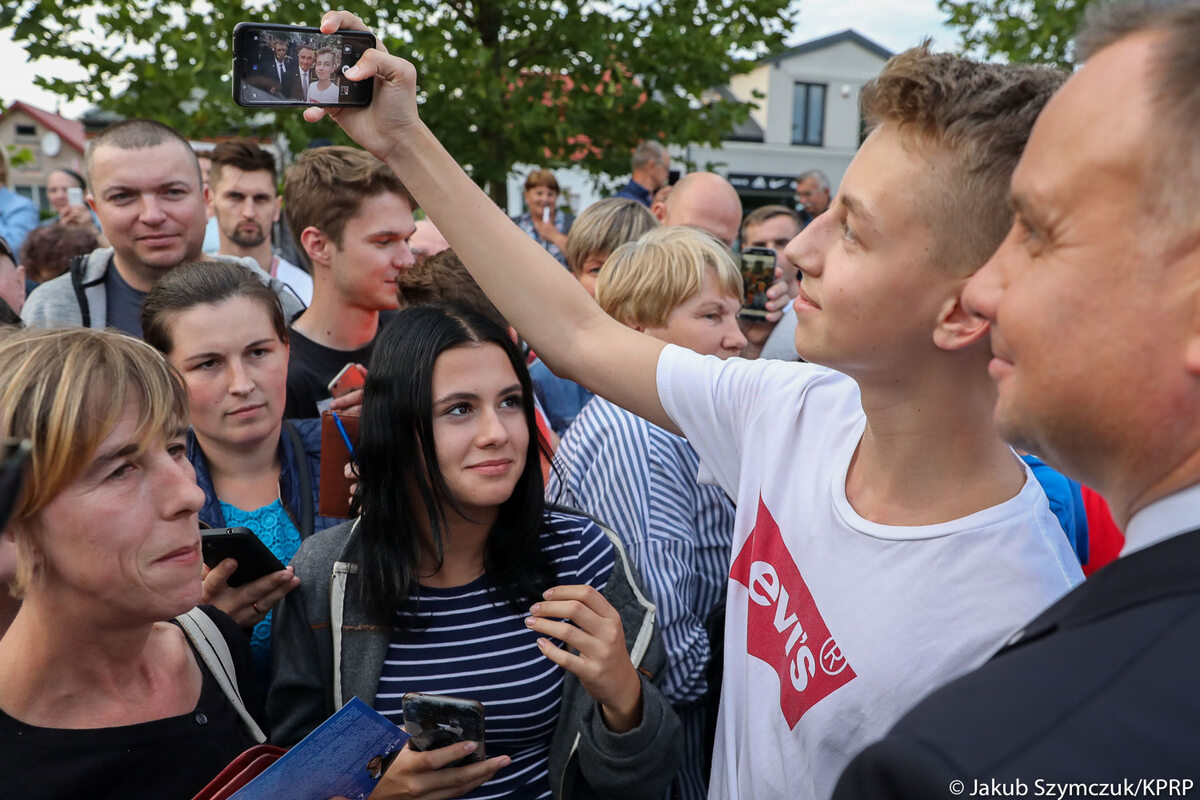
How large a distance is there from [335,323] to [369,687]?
2.19m

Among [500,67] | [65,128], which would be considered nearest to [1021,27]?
[500,67]

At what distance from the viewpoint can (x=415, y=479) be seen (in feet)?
8.11

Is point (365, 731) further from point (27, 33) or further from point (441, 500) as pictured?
point (27, 33)

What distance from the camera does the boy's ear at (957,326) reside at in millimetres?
1495

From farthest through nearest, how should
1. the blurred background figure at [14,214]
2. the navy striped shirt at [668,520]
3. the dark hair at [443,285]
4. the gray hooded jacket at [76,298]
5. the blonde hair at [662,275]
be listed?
the blurred background figure at [14,214]
the gray hooded jacket at [76,298]
the blonde hair at [662,275]
the dark hair at [443,285]
the navy striped shirt at [668,520]

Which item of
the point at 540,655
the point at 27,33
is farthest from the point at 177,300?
the point at 27,33

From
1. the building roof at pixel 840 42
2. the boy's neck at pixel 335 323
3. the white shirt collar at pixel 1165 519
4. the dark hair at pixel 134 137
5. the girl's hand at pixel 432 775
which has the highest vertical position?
the building roof at pixel 840 42

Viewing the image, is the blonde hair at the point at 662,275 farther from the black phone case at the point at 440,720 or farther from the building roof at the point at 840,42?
the building roof at the point at 840,42

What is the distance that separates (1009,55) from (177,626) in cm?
1884

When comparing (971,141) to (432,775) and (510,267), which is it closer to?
(510,267)

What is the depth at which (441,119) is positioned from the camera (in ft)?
32.8

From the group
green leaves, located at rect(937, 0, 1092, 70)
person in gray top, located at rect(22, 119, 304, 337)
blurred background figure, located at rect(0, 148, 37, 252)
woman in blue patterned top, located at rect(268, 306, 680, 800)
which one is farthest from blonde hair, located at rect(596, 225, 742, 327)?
green leaves, located at rect(937, 0, 1092, 70)

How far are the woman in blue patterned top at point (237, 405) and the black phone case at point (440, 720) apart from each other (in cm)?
107

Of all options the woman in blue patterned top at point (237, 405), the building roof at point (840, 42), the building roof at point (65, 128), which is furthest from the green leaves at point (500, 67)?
the building roof at point (65, 128)
